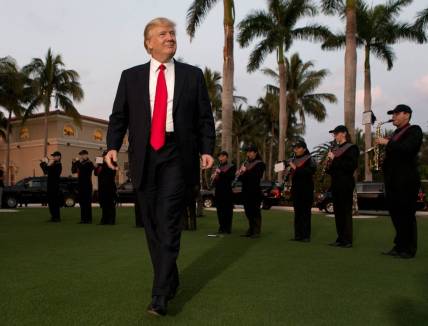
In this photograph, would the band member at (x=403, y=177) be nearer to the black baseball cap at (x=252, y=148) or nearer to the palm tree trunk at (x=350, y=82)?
the black baseball cap at (x=252, y=148)

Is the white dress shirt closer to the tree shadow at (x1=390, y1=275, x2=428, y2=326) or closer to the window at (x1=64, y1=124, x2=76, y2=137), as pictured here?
the tree shadow at (x1=390, y1=275, x2=428, y2=326)

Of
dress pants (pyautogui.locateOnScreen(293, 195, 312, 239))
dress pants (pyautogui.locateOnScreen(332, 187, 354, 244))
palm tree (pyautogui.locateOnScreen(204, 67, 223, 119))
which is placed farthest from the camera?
palm tree (pyautogui.locateOnScreen(204, 67, 223, 119))

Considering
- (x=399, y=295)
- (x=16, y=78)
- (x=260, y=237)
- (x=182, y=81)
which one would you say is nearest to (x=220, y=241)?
(x=260, y=237)

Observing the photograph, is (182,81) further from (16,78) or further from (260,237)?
(16,78)

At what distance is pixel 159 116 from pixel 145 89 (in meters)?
0.28

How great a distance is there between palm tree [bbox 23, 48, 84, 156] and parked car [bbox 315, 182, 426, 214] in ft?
88.3

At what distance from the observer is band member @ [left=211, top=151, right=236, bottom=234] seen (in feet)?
32.4

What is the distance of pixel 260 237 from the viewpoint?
898 cm

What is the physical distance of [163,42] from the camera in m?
3.69

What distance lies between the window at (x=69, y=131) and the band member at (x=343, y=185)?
141 ft

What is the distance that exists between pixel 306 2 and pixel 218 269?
28.4 m

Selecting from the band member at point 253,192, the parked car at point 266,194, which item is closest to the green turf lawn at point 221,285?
the band member at point 253,192

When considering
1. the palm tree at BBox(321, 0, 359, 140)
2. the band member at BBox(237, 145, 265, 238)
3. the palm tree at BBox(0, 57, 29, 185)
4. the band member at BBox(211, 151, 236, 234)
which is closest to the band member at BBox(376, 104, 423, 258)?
the band member at BBox(237, 145, 265, 238)

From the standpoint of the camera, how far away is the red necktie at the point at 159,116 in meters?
3.57
